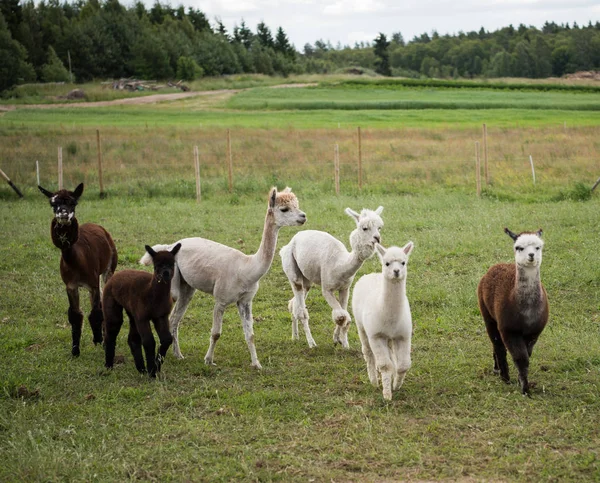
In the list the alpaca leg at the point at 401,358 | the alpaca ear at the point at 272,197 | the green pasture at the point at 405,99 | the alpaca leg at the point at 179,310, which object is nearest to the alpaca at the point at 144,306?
the alpaca leg at the point at 179,310

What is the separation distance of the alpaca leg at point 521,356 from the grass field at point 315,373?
0.14 meters

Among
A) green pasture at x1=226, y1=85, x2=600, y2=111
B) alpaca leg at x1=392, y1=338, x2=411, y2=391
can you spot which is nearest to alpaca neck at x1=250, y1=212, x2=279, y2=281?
alpaca leg at x1=392, y1=338, x2=411, y2=391

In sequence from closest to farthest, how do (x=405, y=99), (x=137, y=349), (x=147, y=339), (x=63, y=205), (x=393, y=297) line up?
1. (x=393, y=297)
2. (x=147, y=339)
3. (x=137, y=349)
4. (x=63, y=205)
5. (x=405, y=99)

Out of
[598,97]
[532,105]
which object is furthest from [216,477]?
[598,97]

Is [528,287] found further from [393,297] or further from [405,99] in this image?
[405,99]

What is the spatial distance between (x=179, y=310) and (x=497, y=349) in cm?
386

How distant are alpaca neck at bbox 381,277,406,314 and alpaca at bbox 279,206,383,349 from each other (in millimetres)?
1279

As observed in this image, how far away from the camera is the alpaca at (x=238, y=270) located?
823cm

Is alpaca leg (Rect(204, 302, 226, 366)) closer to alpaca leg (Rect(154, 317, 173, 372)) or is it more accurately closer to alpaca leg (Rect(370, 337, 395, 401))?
alpaca leg (Rect(154, 317, 173, 372))

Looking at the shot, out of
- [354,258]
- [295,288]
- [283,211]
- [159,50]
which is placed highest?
[159,50]

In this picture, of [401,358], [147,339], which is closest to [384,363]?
[401,358]

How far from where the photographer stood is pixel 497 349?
294 inches

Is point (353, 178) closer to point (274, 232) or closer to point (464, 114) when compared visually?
point (274, 232)

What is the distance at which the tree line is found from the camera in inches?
3236
